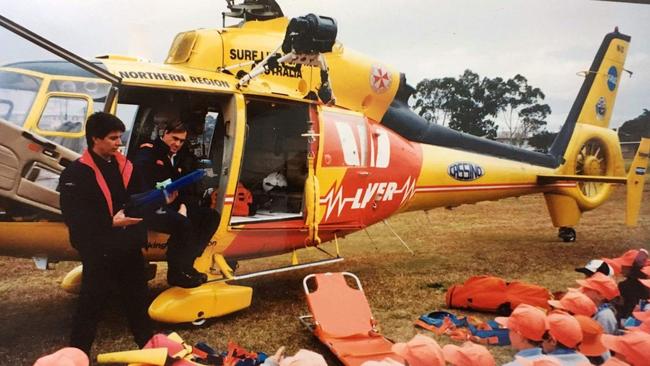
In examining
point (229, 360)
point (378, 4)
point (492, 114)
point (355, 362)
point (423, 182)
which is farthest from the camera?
point (423, 182)

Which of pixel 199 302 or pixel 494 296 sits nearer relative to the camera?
pixel 199 302

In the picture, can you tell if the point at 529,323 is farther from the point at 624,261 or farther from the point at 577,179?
the point at 577,179

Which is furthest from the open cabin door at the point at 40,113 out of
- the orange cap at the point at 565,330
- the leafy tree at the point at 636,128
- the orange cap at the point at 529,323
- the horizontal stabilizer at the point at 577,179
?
the horizontal stabilizer at the point at 577,179

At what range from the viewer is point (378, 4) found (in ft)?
9.48

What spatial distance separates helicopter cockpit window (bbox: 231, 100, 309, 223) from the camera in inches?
144

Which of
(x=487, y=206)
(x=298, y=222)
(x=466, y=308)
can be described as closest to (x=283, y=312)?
(x=298, y=222)

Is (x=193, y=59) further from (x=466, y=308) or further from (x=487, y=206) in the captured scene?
(x=487, y=206)

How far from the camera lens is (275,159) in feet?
12.5

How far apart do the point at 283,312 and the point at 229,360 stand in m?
1.11

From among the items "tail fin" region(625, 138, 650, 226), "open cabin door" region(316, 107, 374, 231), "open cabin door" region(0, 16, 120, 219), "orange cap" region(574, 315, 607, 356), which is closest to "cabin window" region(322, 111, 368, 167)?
"open cabin door" region(316, 107, 374, 231)

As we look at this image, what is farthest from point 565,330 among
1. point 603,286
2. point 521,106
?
point 521,106

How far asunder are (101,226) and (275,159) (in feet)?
5.83

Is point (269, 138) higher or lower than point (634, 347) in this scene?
higher

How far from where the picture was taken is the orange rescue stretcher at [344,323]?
8.87ft
